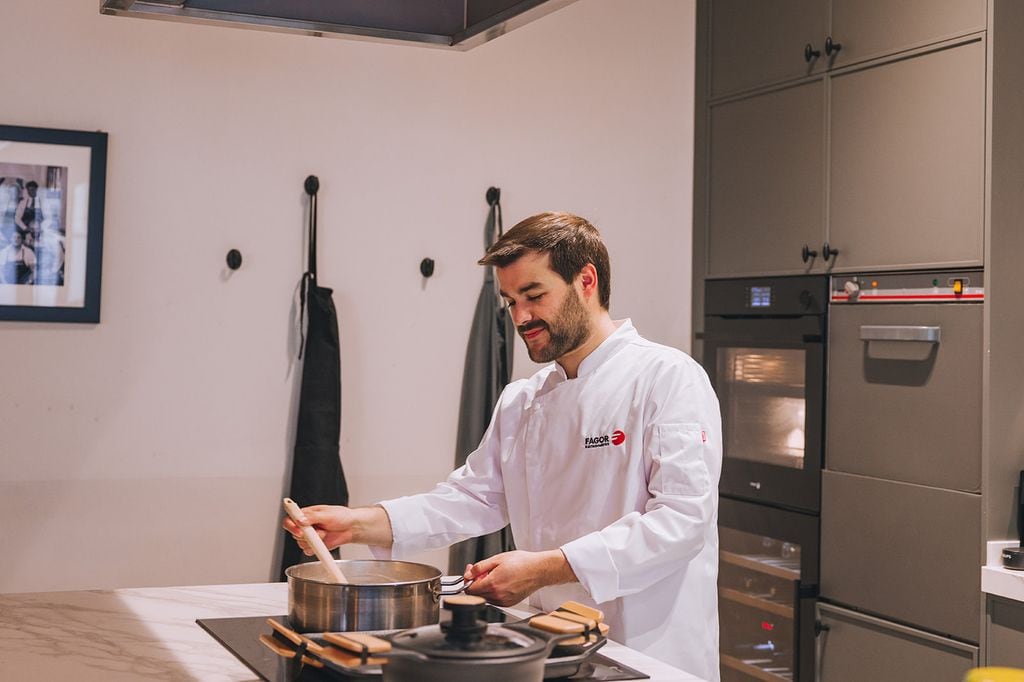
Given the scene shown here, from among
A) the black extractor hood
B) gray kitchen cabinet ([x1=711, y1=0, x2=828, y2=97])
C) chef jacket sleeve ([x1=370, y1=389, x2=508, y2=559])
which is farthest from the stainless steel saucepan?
gray kitchen cabinet ([x1=711, y1=0, x2=828, y2=97])

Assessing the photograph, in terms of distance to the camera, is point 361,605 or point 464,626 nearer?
point 464,626

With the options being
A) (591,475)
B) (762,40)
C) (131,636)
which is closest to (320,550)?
(131,636)

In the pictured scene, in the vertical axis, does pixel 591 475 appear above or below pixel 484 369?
below

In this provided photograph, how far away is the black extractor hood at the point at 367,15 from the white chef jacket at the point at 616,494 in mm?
649

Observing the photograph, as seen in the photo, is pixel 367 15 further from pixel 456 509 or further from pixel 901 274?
pixel 901 274

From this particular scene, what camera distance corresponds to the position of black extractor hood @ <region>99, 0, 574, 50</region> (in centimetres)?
195

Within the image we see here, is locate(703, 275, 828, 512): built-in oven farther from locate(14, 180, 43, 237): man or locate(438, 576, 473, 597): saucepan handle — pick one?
locate(14, 180, 43, 237): man

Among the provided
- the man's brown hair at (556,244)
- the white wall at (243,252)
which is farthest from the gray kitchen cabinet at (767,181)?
the man's brown hair at (556,244)

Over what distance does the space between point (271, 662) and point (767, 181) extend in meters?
2.64

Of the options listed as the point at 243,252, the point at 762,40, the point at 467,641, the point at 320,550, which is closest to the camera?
the point at 467,641

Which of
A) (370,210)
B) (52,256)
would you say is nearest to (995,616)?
(370,210)

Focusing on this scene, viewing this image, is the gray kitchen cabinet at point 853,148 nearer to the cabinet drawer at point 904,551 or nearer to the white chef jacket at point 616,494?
the cabinet drawer at point 904,551

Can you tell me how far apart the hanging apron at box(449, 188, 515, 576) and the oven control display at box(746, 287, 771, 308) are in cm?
79

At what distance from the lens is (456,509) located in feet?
7.34
